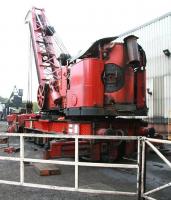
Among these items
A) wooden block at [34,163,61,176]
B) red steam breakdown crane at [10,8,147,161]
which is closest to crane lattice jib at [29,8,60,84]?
red steam breakdown crane at [10,8,147,161]

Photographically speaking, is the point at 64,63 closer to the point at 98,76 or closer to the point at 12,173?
the point at 98,76

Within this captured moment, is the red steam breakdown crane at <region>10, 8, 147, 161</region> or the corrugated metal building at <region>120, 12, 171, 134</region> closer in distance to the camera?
the red steam breakdown crane at <region>10, 8, 147, 161</region>

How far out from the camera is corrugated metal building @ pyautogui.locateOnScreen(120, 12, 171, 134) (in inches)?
876

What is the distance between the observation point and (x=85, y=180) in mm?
8367

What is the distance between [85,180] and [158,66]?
16191 mm

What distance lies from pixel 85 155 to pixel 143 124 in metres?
2.61

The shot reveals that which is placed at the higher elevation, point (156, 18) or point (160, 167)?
point (156, 18)

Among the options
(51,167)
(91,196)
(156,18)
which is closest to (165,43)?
(156,18)

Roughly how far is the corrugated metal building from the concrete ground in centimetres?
1170

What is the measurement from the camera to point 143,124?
12141 mm

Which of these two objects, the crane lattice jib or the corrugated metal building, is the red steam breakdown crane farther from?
the corrugated metal building

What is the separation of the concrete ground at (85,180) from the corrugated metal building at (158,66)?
11.7 meters

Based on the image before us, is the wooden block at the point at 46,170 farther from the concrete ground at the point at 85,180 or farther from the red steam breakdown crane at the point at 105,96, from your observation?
the red steam breakdown crane at the point at 105,96

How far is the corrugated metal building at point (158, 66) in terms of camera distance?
2225cm
